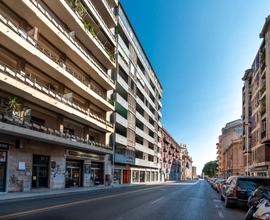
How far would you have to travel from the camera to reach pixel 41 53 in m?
30.0

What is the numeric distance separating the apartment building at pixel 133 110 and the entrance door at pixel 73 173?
1217 cm

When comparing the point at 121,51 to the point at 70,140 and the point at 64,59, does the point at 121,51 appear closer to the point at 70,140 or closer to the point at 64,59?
the point at 64,59

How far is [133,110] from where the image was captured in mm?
67938

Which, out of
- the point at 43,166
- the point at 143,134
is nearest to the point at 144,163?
the point at 143,134

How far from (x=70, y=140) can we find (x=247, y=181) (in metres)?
21.1

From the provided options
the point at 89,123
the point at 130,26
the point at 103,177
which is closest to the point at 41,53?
the point at 89,123

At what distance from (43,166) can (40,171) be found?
59cm

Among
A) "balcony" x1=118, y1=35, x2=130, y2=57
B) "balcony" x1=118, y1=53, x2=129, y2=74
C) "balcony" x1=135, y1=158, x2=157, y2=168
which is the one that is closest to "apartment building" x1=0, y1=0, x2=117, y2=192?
"balcony" x1=118, y1=53, x2=129, y2=74

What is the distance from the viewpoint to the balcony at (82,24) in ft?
112

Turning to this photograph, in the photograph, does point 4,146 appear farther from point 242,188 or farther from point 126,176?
point 126,176

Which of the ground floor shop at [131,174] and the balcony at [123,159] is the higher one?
the balcony at [123,159]

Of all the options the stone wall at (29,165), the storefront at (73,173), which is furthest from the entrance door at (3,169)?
the storefront at (73,173)

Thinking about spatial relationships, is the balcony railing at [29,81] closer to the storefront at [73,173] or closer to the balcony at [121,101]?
the storefront at [73,173]

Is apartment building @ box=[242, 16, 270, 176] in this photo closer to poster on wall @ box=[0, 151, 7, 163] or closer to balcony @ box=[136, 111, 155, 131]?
balcony @ box=[136, 111, 155, 131]
